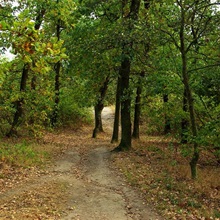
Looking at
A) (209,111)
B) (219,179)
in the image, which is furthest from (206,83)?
(219,179)

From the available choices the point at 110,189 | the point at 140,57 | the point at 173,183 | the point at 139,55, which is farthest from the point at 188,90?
the point at 110,189

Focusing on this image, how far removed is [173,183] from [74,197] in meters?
3.72

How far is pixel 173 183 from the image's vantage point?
10180 mm

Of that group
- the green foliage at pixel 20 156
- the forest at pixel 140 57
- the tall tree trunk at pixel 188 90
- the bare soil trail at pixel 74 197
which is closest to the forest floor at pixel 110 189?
the bare soil trail at pixel 74 197

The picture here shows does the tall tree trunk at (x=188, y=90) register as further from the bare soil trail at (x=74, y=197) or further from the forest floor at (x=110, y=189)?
the bare soil trail at (x=74, y=197)

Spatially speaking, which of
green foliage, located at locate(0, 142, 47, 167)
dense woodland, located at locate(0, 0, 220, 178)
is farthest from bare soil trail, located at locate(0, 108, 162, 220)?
dense woodland, located at locate(0, 0, 220, 178)

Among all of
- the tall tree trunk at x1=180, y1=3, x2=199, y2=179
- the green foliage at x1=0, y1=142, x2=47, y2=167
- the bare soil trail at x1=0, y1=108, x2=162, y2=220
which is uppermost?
the tall tree trunk at x1=180, y1=3, x2=199, y2=179

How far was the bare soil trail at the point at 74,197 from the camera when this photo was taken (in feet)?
24.1

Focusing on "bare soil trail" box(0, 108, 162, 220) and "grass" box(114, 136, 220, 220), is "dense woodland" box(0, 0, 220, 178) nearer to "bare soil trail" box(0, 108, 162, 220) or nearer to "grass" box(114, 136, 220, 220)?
"grass" box(114, 136, 220, 220)

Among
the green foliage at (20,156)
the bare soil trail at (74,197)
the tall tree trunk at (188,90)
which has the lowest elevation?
the bare soil trail at (74,197)

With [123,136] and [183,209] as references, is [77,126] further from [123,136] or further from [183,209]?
[183,209]

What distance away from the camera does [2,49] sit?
14.2 metres

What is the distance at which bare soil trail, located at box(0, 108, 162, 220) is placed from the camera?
735 centimetres

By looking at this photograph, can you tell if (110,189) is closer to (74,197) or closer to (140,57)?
(74,197)
